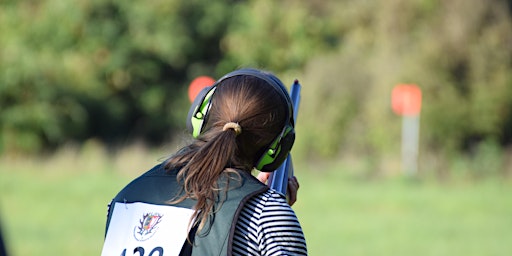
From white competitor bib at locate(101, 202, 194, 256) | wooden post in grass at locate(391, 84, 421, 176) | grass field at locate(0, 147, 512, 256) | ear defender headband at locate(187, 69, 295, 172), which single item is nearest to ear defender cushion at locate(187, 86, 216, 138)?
ear defender headband at locate(187, 69, 295, 172)

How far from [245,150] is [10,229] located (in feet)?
32.4

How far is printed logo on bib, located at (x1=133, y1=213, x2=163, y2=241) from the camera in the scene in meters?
2.00

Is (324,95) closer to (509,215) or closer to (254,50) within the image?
(254,50)

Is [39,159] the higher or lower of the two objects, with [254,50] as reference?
lower

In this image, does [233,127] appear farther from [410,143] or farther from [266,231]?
[410,143]

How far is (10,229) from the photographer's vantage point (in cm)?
1136

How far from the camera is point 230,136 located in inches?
79.2

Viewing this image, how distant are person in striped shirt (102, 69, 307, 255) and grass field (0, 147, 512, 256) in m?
7.62

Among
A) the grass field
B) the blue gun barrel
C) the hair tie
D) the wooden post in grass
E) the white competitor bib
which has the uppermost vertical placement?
the hair tie

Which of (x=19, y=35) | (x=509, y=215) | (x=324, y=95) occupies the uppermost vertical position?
(x=19, y=35)

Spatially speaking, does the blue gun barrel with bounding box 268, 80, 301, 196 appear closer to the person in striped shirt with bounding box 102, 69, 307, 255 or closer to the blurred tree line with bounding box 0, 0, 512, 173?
the person in striped shirt with bounding box 102, 69, 307, 255

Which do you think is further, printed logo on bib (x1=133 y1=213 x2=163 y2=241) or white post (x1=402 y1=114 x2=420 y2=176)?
white post (x1=402 y1=114 x2=420 y2=176)

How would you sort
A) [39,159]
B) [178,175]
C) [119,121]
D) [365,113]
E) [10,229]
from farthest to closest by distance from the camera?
[119,121] < [365,113] < [39,159] < [10,229] < [178,175]

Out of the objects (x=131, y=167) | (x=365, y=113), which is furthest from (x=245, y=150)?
(x=365, y=113)
